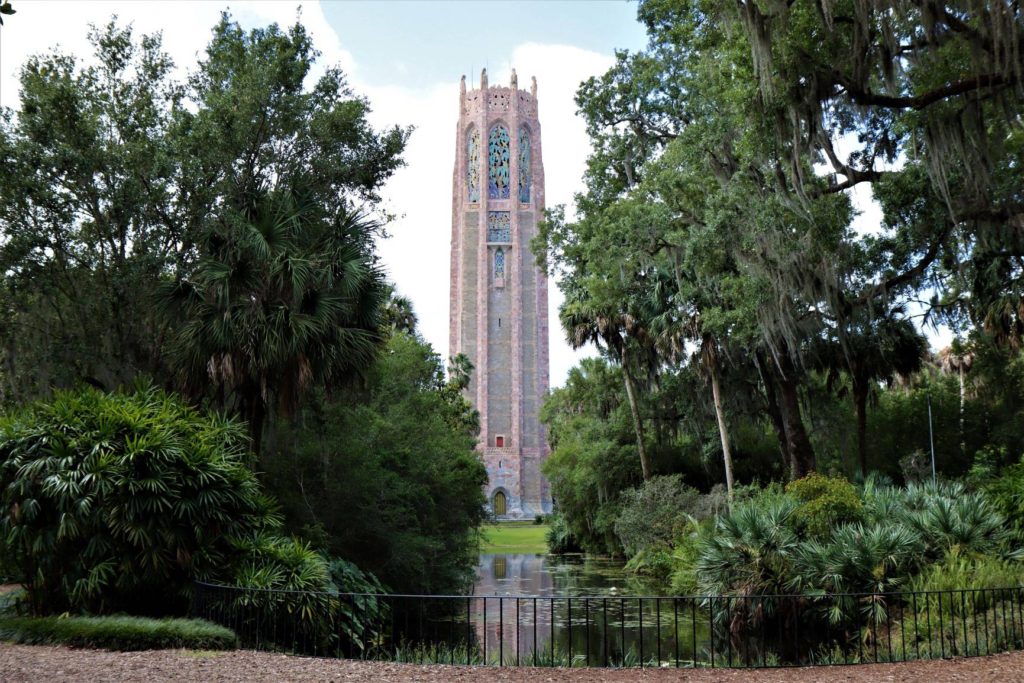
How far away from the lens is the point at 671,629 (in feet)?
52.7

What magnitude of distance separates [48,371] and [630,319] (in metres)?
17.2

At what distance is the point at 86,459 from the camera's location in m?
11.0

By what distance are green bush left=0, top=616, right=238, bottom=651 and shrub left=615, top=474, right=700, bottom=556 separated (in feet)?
53.8

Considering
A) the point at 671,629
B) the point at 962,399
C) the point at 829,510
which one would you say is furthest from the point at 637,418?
the point at 829,510

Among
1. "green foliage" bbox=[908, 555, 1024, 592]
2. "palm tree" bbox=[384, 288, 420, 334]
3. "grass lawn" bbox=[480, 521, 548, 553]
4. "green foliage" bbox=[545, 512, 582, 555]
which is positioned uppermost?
"palm tree" bbox=[384, 288, 420, 334]

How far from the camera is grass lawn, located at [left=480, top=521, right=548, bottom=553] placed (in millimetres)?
42281

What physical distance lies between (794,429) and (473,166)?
182ft

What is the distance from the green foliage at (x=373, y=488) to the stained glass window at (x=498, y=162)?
52.3 meters

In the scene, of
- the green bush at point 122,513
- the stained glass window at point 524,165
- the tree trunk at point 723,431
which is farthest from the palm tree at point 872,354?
the stained glass window at point 524,165

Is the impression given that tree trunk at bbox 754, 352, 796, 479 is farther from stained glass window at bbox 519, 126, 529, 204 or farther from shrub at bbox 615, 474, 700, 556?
stained glass window at bbox 519, 126, 529, 204

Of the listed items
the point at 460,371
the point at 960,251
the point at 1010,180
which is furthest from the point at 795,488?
the point at 460,371

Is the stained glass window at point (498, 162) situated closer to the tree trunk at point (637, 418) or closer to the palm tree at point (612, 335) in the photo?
the palm tree at point (612, 335)

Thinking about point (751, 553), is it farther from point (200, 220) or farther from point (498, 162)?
point (498, 162)

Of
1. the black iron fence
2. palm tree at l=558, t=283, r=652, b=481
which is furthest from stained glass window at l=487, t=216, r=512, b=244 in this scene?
the black iron fence
